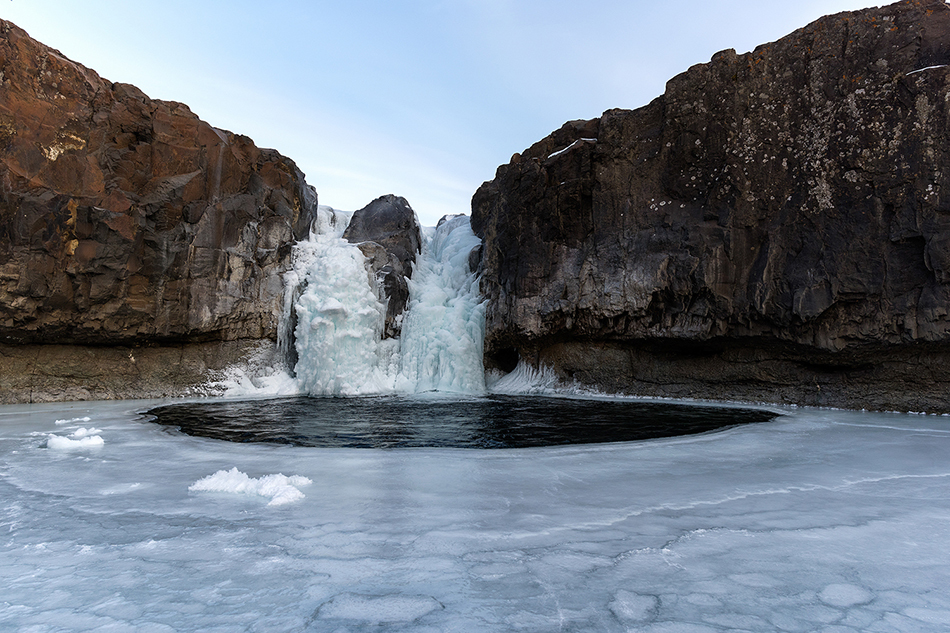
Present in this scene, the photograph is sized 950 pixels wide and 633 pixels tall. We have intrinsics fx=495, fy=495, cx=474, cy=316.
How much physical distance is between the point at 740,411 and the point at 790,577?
8.06 m

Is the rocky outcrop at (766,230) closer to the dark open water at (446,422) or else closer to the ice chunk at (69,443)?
the dark open water at (446,422)

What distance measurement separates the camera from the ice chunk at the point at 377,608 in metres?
1.70

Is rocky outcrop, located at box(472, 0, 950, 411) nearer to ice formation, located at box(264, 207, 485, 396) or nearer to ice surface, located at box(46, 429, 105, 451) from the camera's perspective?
ice formation, located at box(264, 207, 485, 396)

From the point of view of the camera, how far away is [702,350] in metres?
12.1

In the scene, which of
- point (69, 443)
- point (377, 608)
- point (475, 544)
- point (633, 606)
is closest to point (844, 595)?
point (633, 606)

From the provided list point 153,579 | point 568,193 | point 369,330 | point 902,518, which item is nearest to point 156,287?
point 369,330

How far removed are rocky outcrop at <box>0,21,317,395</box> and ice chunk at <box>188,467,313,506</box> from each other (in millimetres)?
10876

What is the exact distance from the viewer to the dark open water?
5.66 metres

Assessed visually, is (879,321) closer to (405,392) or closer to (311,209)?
(405,392)

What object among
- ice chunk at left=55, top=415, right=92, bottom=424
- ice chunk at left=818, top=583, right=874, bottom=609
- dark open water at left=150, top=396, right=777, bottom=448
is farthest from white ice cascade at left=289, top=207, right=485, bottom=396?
ice chunk at left=818, top=583, right=874, bottom=609

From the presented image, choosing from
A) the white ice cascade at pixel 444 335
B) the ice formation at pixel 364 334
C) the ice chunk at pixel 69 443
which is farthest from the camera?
the white ice cascade at pixel 444 335

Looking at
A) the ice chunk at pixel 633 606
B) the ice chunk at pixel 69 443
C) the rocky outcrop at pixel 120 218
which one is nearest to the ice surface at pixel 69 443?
the ice chunk at pixel 69 443

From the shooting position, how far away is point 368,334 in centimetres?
1495

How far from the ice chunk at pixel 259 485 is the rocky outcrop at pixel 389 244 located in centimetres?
1219
